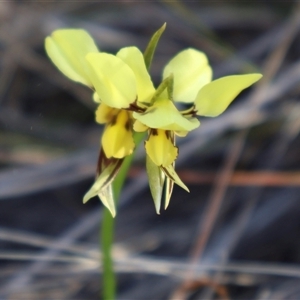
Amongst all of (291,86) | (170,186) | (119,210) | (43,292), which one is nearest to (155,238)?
(119,210)

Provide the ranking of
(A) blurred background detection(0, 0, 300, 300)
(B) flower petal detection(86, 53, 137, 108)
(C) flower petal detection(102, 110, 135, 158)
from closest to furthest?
(B) flower petal detection(86, 53, 137, 108), (C) flower petal detection(102, 110, 135, 158), (A) blurred background detection(0, 0, 300, 300)

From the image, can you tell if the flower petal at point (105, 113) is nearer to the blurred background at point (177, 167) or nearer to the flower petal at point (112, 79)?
the flower petal at point (112, 79)

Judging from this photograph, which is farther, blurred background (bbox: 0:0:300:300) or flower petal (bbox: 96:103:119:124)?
blurred background (bbox: 0:0:300:300)

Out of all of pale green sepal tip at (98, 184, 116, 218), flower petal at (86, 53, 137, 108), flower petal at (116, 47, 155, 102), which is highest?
flower petal at (116, 47, 155, 102)

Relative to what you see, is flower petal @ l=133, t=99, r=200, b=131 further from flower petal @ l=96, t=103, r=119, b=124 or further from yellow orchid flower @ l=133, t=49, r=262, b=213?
flower petal @ l=96, t=103, r=119, b=124

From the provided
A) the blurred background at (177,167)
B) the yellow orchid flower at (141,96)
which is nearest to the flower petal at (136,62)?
the yellow orchid flower at (141,96)

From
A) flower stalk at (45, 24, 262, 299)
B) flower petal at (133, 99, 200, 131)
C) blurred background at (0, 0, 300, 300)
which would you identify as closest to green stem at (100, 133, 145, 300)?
flower stalk at (45, 24, 262, 299)

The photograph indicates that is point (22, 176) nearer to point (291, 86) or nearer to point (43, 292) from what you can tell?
point (43, 292)

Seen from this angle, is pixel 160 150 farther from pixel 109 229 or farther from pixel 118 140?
pixel 109 229
